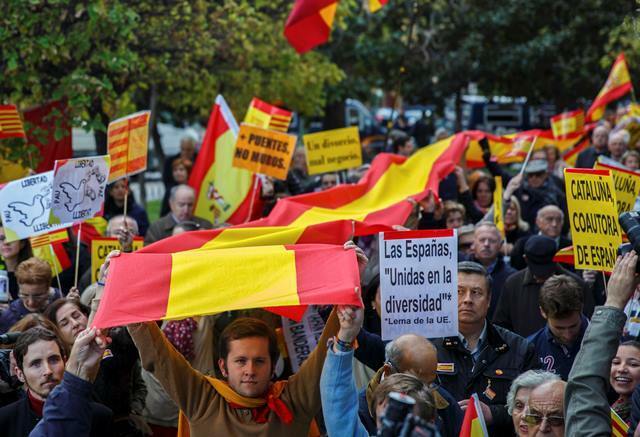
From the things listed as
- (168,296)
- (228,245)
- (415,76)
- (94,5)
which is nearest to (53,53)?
(94,5)

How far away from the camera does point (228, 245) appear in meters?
6.80

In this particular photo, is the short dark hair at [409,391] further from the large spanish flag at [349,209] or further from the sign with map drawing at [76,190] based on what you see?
the sign with map drawing at [76,190]

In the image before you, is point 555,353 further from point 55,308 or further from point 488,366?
point 55,308

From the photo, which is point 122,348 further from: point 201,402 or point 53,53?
point 53,53

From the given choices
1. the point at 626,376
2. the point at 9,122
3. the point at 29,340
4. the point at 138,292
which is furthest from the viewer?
the point at 9,122

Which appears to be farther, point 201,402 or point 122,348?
point 122,348

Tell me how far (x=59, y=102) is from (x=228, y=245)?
243 inches

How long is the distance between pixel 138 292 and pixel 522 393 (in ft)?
5.58

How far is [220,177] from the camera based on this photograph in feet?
39.5

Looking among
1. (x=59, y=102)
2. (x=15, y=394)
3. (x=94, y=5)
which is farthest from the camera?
(x=59, y=102)

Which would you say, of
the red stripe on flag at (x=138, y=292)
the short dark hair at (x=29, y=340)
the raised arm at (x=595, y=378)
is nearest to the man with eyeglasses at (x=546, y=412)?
the raised arm at (x=595, y=378)

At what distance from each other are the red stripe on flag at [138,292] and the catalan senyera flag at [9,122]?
5.61 metres

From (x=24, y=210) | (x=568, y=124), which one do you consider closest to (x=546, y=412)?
(x=24, y=210)

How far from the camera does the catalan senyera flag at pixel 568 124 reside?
1647cm
